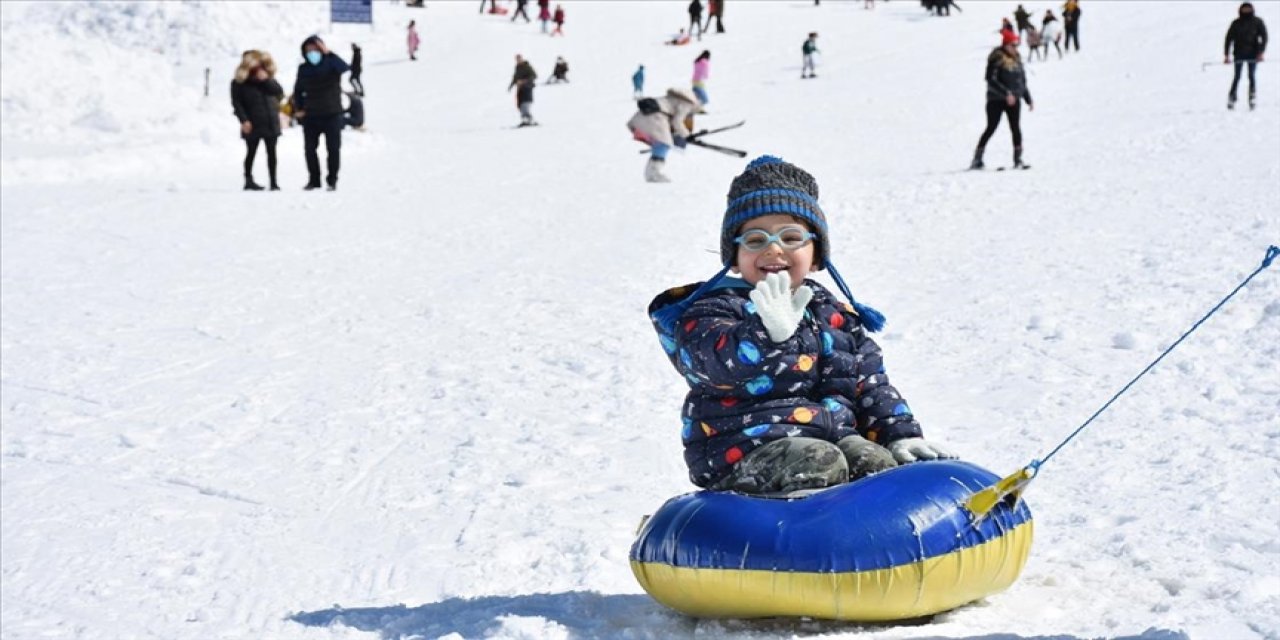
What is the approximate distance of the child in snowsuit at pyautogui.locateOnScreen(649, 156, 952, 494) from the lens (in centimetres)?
318

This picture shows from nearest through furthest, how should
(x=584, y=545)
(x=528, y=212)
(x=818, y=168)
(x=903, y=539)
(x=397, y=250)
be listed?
(x=903, y=539), (x=584, y=545), (x=397, y=250), (x=528, y=212), (x=818, y=168)

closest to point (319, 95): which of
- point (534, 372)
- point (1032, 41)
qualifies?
point (534, 372)

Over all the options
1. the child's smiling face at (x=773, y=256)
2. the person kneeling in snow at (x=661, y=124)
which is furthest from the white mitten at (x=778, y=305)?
the person kneeling in snow at (x=661, y=124)

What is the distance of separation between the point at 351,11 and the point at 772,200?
36474 mm

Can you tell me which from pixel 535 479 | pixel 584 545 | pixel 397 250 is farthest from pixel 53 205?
pixel 584 545

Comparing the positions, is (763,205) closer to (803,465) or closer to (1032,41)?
(803,465)

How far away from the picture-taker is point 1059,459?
470 centimetres

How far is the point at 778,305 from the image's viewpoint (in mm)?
3127

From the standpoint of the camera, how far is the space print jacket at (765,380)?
323 centimetres

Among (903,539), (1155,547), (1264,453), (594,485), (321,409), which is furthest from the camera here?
(321,409)

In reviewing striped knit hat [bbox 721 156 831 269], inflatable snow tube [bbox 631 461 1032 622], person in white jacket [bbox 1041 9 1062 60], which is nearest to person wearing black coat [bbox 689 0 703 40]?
person in white jacket [bbox 1041 9 1062 60]

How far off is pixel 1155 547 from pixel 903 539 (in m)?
1.03

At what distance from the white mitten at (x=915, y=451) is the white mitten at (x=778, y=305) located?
44cm

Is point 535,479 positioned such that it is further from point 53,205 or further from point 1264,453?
point 53,205
